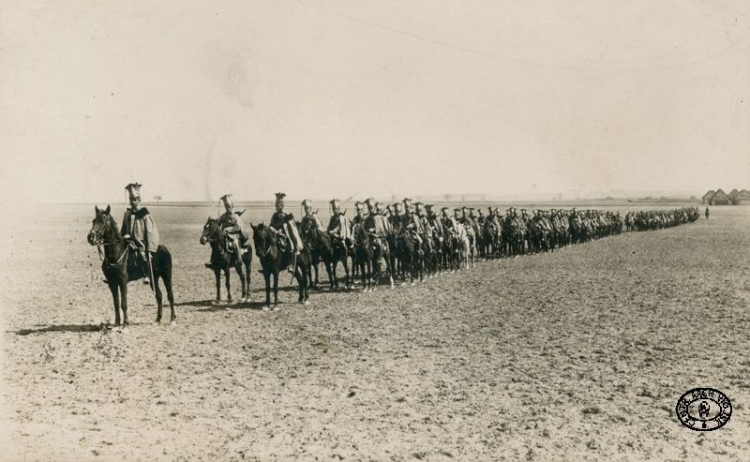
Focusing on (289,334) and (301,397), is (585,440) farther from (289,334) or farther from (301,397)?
(289,334)

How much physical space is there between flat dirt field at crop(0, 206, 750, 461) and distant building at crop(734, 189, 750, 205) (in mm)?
113244

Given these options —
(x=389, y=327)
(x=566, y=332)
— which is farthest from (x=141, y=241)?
(x=566, y=332)

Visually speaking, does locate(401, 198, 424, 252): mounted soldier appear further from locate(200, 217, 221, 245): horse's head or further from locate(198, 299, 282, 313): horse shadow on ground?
locate(200, 217, 221, 245): horse's head

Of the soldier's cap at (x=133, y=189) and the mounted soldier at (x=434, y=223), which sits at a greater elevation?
the soldier's cap at (x=133, y=189)

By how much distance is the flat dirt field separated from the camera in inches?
226

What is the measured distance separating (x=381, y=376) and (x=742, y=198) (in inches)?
5091

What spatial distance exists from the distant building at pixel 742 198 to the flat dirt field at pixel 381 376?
113244 millimetres

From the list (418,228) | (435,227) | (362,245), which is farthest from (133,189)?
(435,227)

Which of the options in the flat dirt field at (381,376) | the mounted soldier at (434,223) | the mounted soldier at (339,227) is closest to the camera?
the flat dirt field at (381,376)

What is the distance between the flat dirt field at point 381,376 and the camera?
18.9 feet

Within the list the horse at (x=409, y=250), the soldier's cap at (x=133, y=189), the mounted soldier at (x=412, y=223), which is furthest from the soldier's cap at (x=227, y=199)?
the mounted soldier at (x=412, y=223)

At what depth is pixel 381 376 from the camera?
25.7ft

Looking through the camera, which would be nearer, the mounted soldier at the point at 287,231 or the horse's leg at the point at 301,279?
the mounted soldier at the point at 287,231

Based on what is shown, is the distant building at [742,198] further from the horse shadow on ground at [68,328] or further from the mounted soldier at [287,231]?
the horse shadow on ground at [68,328]
